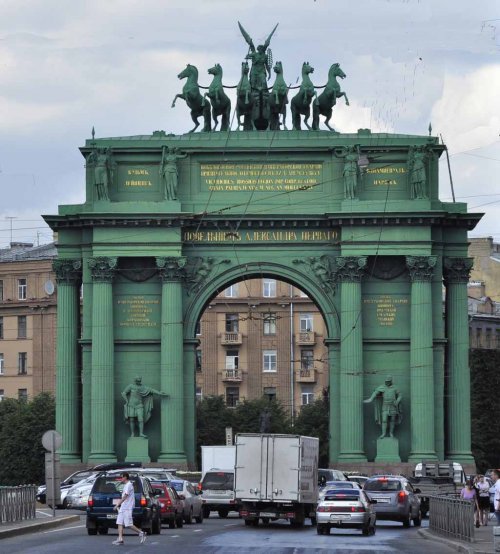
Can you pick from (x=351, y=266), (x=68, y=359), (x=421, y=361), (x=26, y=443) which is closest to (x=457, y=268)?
(x=421, y=361)

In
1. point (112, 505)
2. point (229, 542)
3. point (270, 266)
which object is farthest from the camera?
point (270, 266)

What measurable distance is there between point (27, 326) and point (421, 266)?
67169 millimetres

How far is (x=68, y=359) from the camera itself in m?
92.9

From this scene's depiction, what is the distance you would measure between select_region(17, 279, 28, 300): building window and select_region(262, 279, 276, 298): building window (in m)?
17.6

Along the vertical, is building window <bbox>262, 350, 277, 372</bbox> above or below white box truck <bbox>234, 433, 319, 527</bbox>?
above

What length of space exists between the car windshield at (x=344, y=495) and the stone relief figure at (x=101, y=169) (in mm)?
30550

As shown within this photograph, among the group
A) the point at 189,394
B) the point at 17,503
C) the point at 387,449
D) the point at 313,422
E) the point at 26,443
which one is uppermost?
the point at 189,394

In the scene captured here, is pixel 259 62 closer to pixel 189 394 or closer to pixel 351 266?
pixel 351 266

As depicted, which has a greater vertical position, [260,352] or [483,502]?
[260,352]

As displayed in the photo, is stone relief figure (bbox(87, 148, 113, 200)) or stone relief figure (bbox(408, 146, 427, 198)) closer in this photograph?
stone relief figure (bbox(87, 148, 113, 200))

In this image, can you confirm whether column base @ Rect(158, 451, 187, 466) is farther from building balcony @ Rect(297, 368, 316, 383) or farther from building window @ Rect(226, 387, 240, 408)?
building balcony @ Rect(297, 368, 316, 383)

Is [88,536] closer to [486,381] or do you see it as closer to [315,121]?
[315,121]

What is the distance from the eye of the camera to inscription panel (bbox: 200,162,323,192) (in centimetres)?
9038

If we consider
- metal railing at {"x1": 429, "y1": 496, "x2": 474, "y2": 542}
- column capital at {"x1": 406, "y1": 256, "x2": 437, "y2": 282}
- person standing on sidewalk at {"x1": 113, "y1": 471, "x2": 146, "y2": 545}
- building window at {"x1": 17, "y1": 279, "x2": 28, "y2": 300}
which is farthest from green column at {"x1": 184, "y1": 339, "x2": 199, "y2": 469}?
building window at {"x1": 17, "y1": 279, "x2": 28, "y2": 300}
